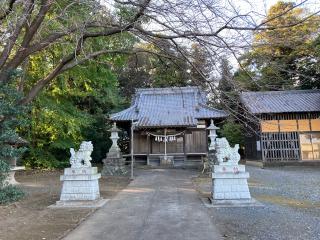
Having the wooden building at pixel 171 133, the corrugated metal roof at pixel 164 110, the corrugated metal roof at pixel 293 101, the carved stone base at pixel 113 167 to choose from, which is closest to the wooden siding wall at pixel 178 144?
the wooden building at pixel 171 133

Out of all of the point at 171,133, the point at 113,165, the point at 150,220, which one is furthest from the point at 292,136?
the point at 150,220

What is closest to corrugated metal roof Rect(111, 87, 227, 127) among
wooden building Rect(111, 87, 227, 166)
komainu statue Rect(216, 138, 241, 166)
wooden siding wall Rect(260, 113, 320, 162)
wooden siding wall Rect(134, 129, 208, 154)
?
wooden building Rect(111, 87, 227, 166)

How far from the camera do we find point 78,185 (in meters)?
9.39

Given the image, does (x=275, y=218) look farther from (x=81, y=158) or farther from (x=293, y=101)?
(x=293, y=101)

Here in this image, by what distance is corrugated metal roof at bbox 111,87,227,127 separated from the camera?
22.8 meters

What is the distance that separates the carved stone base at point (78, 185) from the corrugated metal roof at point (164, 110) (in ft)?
40.1

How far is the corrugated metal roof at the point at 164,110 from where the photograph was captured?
74.9 feet

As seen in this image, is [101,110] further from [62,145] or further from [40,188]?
[40,188]

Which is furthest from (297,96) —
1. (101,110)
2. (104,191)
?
(104,191)

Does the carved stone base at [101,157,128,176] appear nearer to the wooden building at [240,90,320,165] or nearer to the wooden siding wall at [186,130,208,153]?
the wooden siding wall at [186,130,208,153]

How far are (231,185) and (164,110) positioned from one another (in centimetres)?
1642

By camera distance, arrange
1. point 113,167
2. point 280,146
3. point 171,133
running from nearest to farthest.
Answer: point 113,167
point 280,146
point 171,133

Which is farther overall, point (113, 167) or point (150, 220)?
point (113, 167)

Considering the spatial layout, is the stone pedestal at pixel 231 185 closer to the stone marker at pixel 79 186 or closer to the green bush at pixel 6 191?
the stone marker at pixel 79 186
